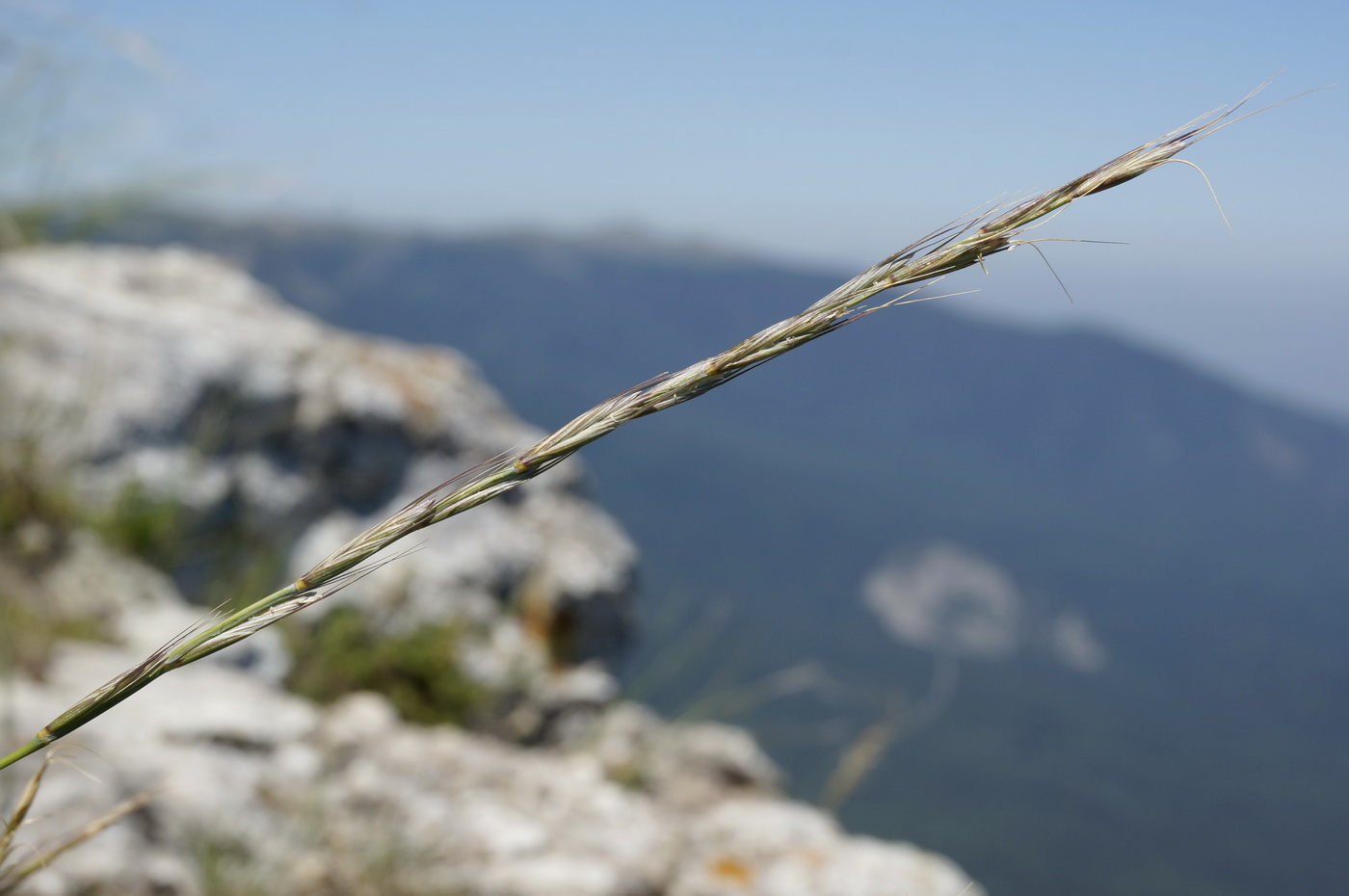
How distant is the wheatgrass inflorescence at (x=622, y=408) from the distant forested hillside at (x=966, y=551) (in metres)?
2.93

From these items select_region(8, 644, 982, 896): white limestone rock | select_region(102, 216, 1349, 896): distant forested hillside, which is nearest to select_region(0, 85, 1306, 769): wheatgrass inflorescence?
select_region(8, 644, 982, 896): white limestone rock

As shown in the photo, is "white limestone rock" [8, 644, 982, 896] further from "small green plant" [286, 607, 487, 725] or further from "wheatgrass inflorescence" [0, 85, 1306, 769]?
"wheatgrass inflorescence" [0, 85, 1306, 769]

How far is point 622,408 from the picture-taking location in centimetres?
56

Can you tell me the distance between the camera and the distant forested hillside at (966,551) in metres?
15.0

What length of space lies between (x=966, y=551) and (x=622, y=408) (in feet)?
107

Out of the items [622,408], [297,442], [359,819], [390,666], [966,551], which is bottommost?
[966,551]

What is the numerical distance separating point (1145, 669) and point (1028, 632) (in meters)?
3.59

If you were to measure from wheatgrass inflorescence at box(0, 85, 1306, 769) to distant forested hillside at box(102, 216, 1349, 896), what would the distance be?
293cm

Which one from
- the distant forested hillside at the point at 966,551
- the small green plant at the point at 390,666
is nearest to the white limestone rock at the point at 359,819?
the small green plant at the point at 390,666

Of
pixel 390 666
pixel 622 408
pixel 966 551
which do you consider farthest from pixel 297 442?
pixel 966 551

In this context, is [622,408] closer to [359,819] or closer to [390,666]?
[359,819]

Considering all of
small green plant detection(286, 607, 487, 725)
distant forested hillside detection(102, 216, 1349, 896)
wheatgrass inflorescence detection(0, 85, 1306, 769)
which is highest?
wheatgrass inflorescence detection(0, 85, 1306, 769)

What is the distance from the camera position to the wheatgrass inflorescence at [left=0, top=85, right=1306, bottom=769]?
53 centimetres

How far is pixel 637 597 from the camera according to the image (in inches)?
210
